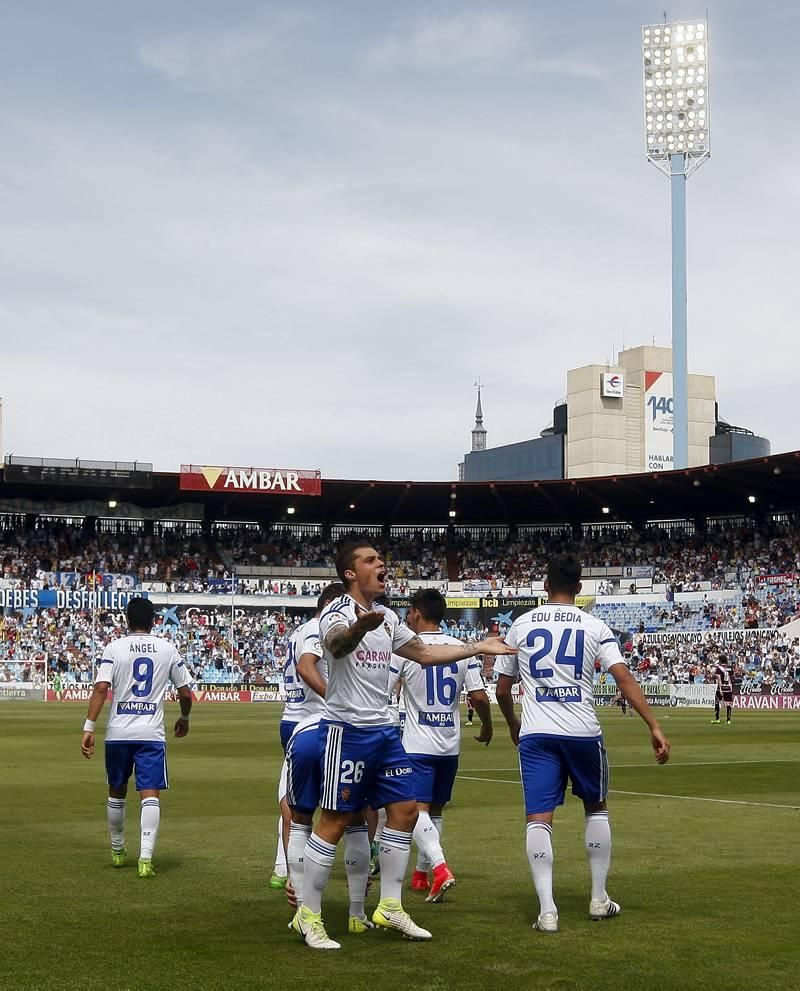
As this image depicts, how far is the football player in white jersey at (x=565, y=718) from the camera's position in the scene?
8336 millimetres

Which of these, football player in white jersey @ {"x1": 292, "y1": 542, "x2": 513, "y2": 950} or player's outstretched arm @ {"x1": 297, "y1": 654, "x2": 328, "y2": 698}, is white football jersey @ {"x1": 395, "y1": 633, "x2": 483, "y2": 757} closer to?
player's outstretched arm @ {"x1": 297, "y1": 654, "x2": 328, "y2": 698}

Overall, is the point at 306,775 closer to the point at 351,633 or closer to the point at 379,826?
the point at 351,633

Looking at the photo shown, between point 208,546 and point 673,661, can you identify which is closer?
point 673,661

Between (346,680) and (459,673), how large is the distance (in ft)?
9.88

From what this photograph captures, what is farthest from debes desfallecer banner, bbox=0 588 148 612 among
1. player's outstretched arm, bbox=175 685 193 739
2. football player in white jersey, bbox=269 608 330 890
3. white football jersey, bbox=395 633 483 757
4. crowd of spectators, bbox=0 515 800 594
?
white football jersey, bbox=395 633 483 757

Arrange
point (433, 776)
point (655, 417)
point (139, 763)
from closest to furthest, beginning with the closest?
1. point (433, 776)
2. point (139, 763)
3. point (655, 417)

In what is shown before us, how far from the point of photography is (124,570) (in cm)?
7256

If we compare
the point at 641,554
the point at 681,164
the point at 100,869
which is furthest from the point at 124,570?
the point at 100,869

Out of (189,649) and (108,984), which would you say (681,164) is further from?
(108,984)

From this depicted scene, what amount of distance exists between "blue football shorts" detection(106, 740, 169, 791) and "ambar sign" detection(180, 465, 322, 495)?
61801 mm

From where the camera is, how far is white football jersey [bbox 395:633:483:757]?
10133 millimetres

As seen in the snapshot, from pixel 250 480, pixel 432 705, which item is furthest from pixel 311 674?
pixel 250 480

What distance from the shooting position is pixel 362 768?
769 centimetres

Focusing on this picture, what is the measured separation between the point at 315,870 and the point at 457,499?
6873cm
